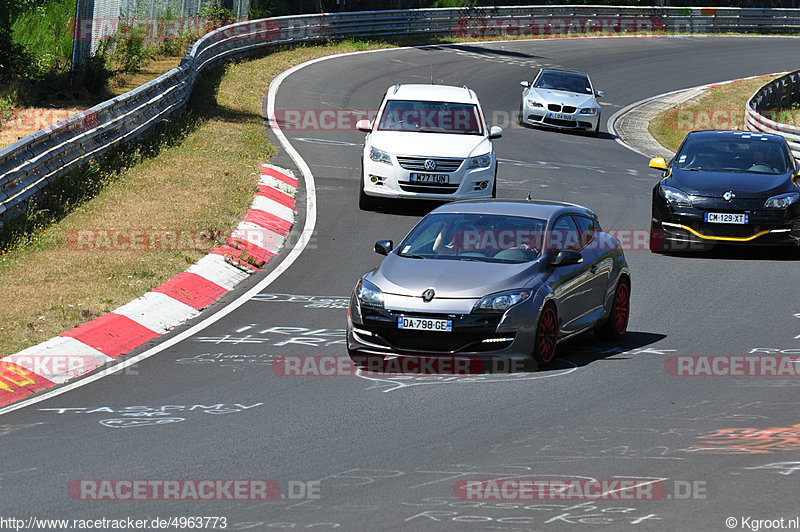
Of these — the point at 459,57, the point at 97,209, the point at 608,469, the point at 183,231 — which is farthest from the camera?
the point at 459,57

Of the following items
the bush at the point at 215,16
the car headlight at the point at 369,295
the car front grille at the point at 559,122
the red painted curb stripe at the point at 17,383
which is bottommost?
the red painted curb stripe at the point at 17,383

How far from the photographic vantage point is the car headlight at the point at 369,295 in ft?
35.4

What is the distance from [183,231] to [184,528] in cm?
1005

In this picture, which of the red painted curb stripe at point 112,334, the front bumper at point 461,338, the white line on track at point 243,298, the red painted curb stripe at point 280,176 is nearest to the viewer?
the white line on track at point 243,298

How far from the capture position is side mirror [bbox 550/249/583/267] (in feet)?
37.0

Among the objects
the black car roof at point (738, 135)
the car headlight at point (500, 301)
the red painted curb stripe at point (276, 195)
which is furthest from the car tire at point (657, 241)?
the car headlight at point (500, 301)

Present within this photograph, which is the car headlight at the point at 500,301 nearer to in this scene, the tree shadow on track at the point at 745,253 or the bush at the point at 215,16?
the tree shadow on track at the point at 745,253

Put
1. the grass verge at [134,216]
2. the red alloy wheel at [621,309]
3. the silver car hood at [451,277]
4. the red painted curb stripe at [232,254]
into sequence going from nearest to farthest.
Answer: the silver car hood at [451,277] < the red alloy wheel at [621,309] < the grass verge at [134,216] < the red painted curb stripe at [232,254]

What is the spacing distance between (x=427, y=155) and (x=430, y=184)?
0.45m

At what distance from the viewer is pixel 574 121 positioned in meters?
31.6

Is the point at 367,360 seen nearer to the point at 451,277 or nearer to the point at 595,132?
the point at 451,277

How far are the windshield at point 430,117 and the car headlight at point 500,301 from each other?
375 inches

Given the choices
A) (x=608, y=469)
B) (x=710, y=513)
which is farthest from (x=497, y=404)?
(x=710, y=513)

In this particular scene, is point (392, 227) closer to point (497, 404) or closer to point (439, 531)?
point (497, 404)
